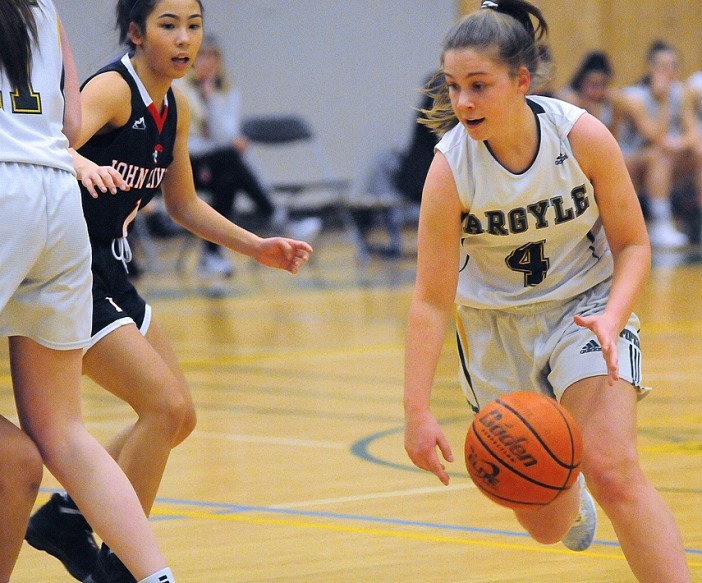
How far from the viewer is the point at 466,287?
3402 millimetres

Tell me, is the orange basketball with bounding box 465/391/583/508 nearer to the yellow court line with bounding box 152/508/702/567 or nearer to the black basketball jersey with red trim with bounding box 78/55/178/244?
the yellow court line with bounding box 152/508/702/567

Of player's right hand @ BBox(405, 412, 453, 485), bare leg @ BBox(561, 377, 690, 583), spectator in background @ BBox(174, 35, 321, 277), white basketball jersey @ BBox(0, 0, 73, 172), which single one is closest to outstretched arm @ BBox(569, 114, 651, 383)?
bare leg @ BBox(561, 377, 690, 583)

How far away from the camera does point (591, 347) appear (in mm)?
3158

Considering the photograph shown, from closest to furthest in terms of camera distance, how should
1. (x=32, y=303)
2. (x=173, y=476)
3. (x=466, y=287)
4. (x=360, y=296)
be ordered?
1. (x=32, y=303)
2. (x=466, y=287)
3. (x=173, y=476)
4. (x=360, y=296)

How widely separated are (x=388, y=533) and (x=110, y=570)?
37.3 inches

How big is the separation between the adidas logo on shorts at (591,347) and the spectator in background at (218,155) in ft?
26.9

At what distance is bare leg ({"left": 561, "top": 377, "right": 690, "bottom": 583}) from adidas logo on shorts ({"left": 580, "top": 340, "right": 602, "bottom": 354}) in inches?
4.8

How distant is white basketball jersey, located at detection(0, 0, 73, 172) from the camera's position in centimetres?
265

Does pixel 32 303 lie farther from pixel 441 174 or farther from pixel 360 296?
pixel 360 296

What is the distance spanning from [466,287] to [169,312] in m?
6.14

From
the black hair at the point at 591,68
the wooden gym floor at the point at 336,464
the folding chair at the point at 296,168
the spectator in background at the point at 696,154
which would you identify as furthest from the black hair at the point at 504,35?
the spectator in background at the point at 696,154

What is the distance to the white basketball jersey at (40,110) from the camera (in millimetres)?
2646

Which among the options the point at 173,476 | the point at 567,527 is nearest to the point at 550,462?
the point at 567,527

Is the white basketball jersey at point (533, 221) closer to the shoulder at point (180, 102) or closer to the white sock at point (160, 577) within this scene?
the shoulder at point (180, 102)
